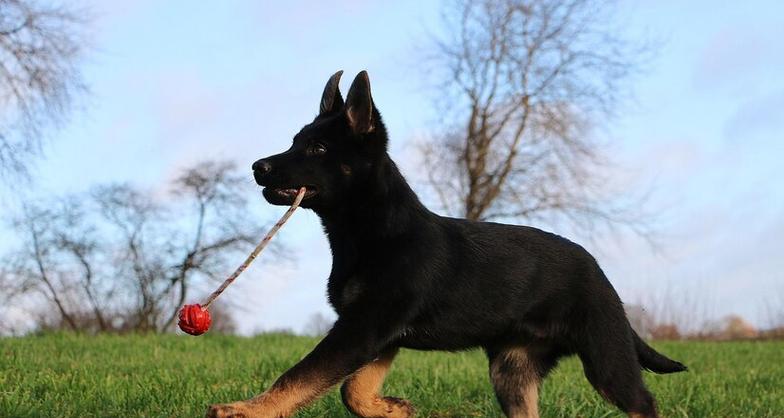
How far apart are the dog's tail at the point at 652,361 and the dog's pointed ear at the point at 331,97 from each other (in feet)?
7.95

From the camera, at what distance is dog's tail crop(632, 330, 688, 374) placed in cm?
555

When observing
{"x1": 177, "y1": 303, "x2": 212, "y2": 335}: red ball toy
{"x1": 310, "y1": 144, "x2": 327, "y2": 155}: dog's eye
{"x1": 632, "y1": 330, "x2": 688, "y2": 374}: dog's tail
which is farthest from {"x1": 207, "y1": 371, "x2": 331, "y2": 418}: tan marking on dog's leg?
{"x1": 632, "y1": 330, "x2": 688, "y2": 374}: dog's tail

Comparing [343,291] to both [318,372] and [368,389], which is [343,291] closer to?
[318,372]

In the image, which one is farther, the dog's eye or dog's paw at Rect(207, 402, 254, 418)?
the dog's eye

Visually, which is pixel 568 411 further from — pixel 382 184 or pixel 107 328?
pixel 107 328

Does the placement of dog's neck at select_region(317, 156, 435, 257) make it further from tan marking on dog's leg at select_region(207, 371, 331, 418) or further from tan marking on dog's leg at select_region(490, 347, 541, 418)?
tan marking on dog's leg at select_region(490, 347, 541, 418)

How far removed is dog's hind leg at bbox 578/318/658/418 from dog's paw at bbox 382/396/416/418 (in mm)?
1098

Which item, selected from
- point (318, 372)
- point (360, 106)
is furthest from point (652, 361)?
point (360, 106)

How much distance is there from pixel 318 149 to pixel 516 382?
1.94 meters

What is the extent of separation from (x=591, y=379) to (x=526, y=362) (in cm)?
42

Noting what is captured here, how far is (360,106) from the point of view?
15.9 ft

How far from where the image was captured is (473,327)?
498cm

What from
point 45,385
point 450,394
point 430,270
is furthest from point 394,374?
point 430,270

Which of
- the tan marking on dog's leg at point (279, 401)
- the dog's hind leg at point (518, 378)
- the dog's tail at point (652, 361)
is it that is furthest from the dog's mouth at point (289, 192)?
the dog's tail at point (652, 361)
